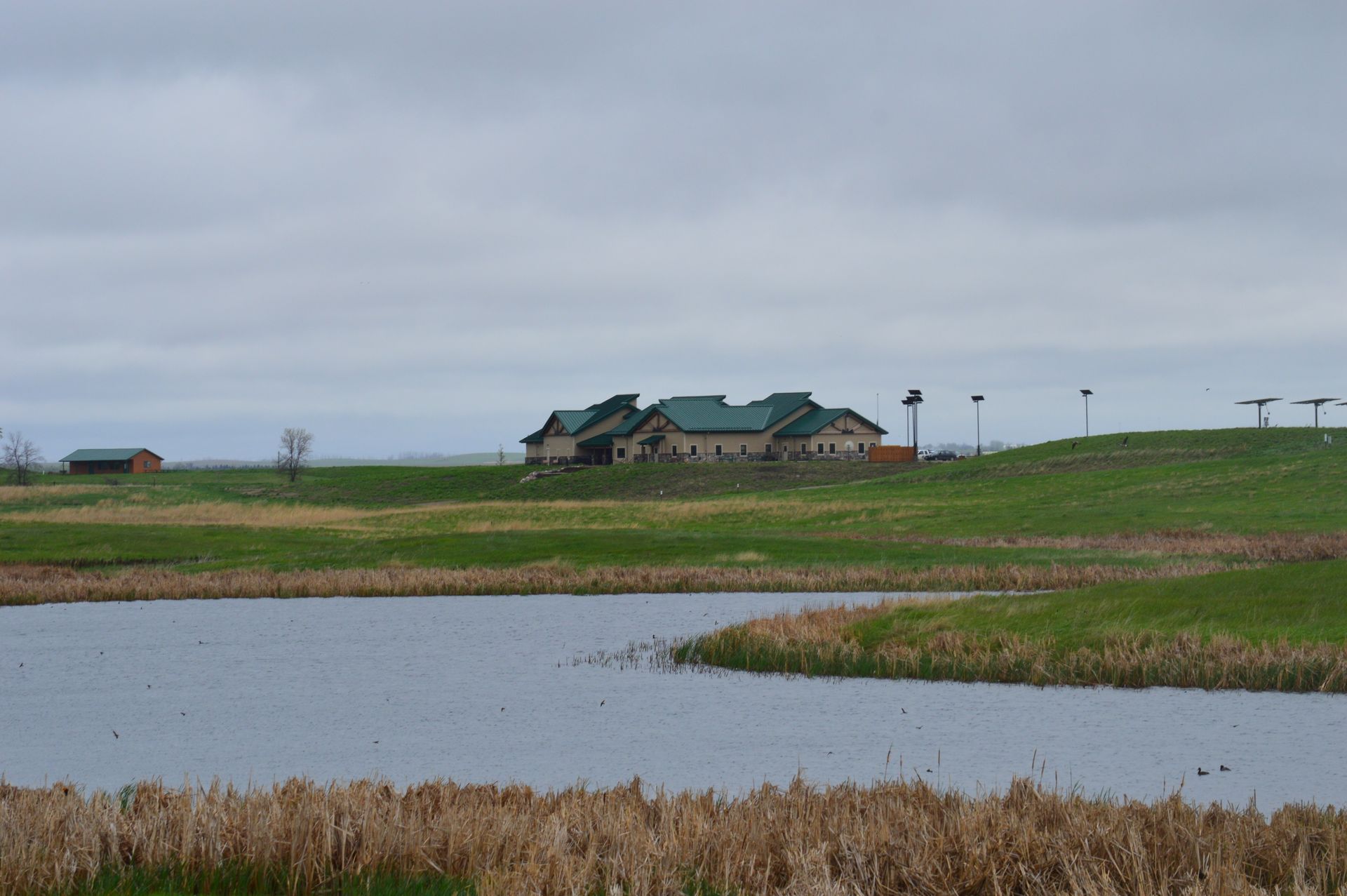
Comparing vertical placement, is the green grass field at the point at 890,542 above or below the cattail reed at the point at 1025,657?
above

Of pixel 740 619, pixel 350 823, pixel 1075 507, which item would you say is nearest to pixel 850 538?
pixel 1075 507

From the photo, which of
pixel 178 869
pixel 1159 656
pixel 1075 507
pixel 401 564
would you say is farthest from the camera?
pixel 1075 507

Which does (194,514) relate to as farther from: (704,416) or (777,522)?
(704,416)

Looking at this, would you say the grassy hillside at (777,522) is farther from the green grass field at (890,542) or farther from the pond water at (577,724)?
the pond water at (577,724)

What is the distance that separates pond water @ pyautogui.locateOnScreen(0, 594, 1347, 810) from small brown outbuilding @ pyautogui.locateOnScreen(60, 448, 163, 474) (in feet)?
477

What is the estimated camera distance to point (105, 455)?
166 m

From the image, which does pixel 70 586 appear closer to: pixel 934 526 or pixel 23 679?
pixel 23 679

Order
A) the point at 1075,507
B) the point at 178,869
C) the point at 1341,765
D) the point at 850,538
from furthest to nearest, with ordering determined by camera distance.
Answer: the point at 1075,507 < the point at 850,538 < the point at 1341,765 < the point at 178,869

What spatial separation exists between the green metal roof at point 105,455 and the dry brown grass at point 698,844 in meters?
167

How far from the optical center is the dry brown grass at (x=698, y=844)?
1044 cm

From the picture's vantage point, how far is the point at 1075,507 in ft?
220

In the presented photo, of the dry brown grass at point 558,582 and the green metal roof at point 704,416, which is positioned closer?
the dry brown grass at point 558,582

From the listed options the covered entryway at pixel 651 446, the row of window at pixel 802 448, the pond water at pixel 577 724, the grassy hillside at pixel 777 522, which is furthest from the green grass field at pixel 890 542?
the covered entryway at pixel 651 446

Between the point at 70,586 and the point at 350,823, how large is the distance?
33160 millimetres
